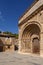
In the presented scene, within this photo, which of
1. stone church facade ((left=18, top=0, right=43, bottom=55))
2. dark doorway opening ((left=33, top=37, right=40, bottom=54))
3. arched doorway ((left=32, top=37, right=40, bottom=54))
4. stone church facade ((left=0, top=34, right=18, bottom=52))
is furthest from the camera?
stone church facade ((left=0, top=34, right=18, bottom=52))

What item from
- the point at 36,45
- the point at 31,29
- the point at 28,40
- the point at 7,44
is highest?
the point at 31,29

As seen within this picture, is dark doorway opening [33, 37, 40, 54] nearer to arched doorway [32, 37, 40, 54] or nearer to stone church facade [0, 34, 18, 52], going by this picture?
arched doorway [32, 37, 40, 54]

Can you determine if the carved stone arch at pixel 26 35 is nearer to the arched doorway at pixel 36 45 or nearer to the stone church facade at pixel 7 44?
the arched doorway at pixel 36 45

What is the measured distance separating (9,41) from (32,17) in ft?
29.0

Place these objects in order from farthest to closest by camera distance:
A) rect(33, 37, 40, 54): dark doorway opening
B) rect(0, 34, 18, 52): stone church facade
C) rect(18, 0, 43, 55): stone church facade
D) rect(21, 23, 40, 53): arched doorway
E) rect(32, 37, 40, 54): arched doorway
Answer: rect(0, 34, 18, 52): stone church facade < rect(21, 23, 40, 53): arched doorway < rect(33, 37, 40, 54): dark doorway opening < rect(32, 37, 40, 54): arched doorway < rect(18, 0, 43, 55): stone church facade

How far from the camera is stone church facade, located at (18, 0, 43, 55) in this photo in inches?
496

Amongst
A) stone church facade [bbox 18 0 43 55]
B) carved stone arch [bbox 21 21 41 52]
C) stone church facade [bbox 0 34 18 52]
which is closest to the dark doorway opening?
stone church facade [bbox 18 0 43 55]

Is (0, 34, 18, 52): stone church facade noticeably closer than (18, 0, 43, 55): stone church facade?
No

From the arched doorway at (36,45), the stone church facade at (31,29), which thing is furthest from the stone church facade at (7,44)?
the arched doorway at (36,45)

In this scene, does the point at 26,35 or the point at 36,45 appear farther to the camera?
the point at 26,35

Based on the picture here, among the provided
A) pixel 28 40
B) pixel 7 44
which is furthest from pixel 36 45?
pixel 7 44

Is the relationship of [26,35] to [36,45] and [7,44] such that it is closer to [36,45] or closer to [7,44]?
[36,45]

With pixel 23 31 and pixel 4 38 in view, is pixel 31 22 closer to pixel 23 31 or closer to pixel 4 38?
pixel 23 31

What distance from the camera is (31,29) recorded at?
14953mm
